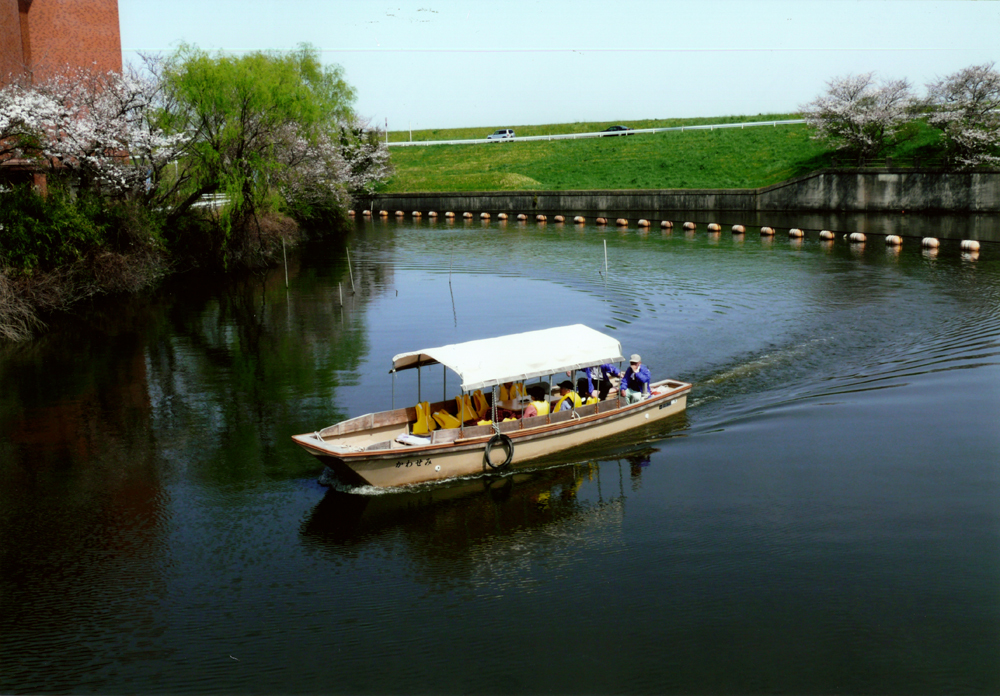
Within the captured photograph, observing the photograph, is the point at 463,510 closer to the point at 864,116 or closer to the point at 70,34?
the point at 70,34

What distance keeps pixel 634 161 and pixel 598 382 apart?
231 feet

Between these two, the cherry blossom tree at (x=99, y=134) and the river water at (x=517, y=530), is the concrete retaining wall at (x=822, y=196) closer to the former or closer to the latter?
the river water at (x=517, y=530)

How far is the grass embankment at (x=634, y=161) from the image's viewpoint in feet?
253

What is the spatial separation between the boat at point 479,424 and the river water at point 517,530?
48 cm

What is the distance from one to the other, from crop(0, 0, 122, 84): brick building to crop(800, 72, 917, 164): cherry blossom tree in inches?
2159

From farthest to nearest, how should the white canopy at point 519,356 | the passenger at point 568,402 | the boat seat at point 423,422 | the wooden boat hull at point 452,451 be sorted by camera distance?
the passenger at point 568,402 → the boat seat at point 423,422 → the white canopy at point 519,356 → the wooden boat hull at point 452,451

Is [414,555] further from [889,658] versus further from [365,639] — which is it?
[889,658]

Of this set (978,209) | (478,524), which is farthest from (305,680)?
(978,209)

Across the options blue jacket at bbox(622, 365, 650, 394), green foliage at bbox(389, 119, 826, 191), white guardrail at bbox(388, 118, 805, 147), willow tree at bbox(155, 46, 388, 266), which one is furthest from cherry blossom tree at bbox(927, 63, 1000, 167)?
blue jacket at bbox(622, 365, 650, 394)

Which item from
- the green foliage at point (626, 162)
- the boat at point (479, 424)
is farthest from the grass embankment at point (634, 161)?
the boat at point (479, 424)

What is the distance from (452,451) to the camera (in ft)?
58.6

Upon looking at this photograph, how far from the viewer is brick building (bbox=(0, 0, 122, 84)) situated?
48.5m

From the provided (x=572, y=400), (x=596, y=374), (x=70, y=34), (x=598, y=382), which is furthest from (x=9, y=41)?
(x=572, y=400)

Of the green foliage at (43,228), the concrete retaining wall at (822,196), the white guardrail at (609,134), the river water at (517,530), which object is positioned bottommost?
the river water at (517,530)
